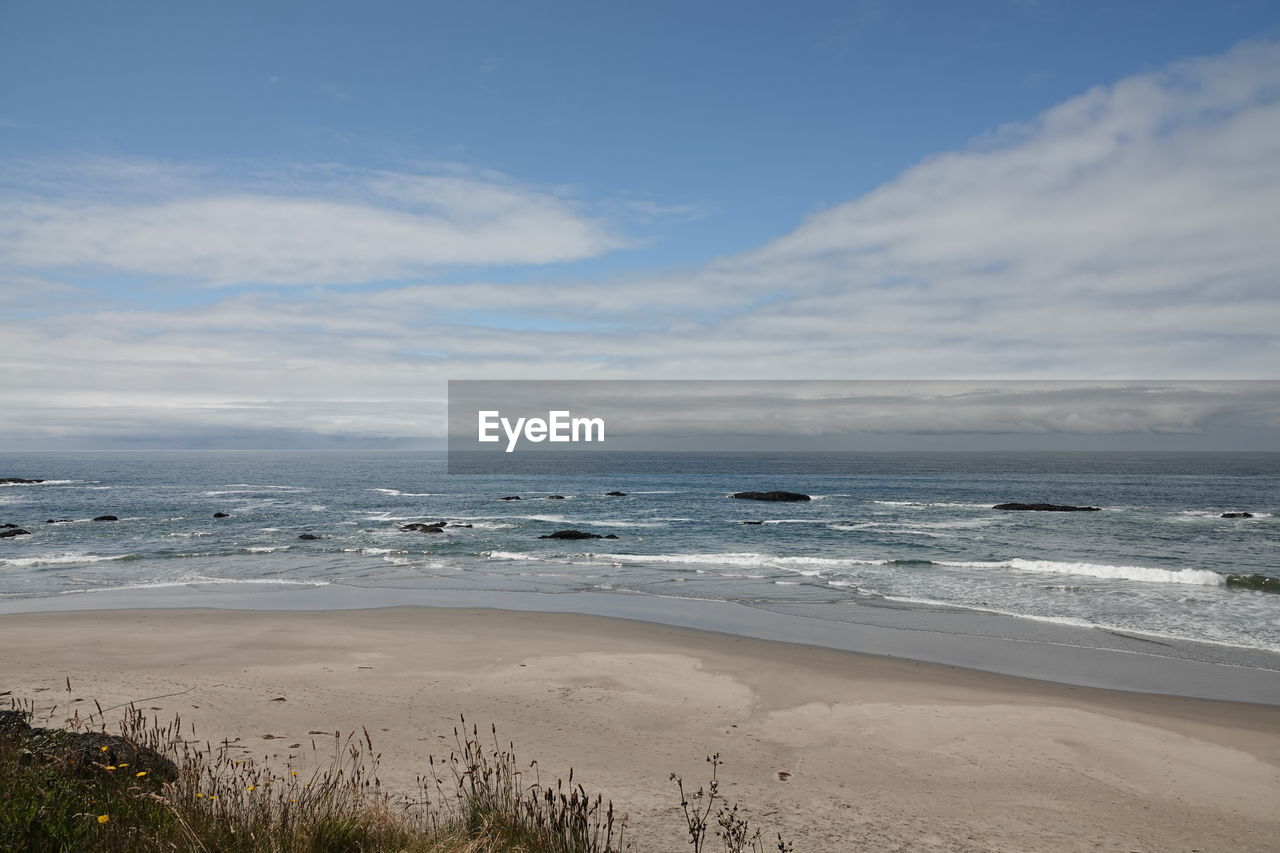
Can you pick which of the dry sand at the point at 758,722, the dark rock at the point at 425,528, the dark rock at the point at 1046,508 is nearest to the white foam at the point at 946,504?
the dark rock at the point at 1046,508

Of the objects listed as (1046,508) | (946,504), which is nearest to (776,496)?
(946,504)

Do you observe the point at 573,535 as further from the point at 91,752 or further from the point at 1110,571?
the point at 91,752

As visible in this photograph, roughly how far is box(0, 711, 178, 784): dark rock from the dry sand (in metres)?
2.42

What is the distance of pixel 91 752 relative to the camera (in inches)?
229

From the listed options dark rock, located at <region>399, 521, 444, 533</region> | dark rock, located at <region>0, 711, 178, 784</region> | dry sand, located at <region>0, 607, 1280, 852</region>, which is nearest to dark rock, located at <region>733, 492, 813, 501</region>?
dark rock, located at <region>399, 521, 444, 533</region>

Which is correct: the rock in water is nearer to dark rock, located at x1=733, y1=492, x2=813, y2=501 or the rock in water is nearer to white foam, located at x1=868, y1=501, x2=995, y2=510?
dark rock, located at x1=733, y1=492, x2=813, y2=501

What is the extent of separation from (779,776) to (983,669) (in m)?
7.10

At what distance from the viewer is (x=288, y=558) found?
2828 cm

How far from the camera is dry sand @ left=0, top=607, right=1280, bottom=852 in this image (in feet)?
23.9

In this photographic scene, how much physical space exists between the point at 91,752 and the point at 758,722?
7639mm

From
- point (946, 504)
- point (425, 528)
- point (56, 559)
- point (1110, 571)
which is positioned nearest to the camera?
point (1110, 571)

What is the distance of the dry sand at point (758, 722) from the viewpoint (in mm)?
7289

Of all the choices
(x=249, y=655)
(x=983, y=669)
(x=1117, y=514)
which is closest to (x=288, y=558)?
(x=249, y=655)

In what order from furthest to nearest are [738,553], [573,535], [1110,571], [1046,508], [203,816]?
[1046,508], [573,535], [738,553], [1110,571], [203,816]
